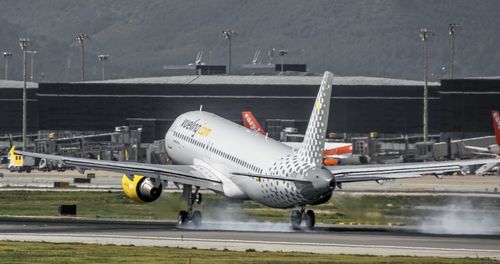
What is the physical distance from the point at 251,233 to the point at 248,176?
5.29 m

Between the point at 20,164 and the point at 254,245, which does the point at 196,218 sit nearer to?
the point at 254,245

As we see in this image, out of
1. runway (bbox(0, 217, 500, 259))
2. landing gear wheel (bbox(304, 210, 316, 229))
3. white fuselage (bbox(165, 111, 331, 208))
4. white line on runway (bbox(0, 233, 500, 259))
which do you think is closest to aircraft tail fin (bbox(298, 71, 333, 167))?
white fuselage (bbox(165, 111, 331, 208))

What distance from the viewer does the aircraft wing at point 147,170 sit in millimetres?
92125

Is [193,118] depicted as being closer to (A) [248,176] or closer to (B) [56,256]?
(A) [248,176]

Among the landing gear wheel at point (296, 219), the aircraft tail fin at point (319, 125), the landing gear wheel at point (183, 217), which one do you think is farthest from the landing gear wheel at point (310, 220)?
the landing gear wheel at point (183, 217)

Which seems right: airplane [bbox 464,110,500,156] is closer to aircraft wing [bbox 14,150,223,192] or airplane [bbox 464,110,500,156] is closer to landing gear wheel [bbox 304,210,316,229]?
aircraft wing [bbox 14,150,223,192]

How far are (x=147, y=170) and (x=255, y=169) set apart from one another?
257 inches

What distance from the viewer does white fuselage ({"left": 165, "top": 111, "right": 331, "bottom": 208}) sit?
8806 centimetres

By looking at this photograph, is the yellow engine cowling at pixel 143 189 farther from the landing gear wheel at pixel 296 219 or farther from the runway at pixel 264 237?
the landing gear wheel at pixel 296 219

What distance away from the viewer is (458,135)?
200 metres

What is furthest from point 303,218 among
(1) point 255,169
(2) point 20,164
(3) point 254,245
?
(2) point 20,164

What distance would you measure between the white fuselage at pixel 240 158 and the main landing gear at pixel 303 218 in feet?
4.46

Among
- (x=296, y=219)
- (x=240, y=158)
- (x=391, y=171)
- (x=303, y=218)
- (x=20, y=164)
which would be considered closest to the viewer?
(x=303, y=218)

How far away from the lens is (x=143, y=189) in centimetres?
9600
